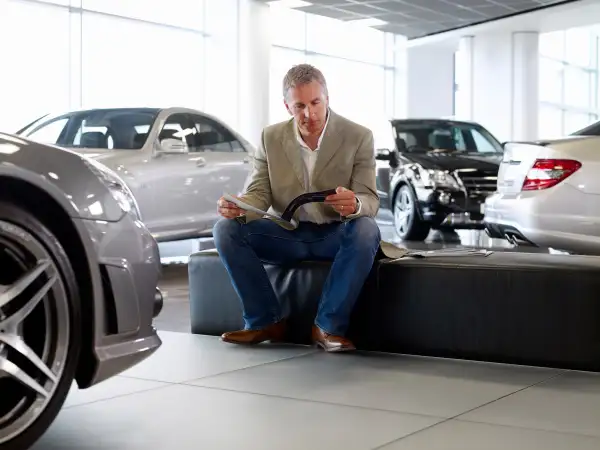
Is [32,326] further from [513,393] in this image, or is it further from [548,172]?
[548,172]

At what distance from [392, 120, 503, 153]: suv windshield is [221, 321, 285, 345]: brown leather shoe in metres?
6.14

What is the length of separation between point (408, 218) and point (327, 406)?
7202 millimetres

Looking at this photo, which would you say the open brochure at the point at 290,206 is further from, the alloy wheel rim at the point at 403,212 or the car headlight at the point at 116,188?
the alloy wheel rim at the point at 403,212

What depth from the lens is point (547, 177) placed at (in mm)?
5922

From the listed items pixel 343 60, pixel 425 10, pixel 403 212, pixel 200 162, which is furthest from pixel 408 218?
pixel 343 60

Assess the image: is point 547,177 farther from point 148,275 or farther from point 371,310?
point 148,275

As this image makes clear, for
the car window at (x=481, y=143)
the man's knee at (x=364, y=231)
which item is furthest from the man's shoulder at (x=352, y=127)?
the car window at (x=481, y=143)

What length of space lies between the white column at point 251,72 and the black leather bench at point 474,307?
42.3 feet

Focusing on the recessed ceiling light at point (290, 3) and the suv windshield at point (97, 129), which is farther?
the recessed ceiling light at point (290, 3)

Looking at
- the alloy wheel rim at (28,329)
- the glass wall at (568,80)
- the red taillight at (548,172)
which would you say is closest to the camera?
the alloy wheel rim at (28,329)

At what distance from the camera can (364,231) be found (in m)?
4.33

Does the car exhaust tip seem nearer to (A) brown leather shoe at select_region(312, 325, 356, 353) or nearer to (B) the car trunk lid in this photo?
(A) brown leather shoe at select_region(312, 325, 356, 353)

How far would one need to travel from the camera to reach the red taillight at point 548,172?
579cm

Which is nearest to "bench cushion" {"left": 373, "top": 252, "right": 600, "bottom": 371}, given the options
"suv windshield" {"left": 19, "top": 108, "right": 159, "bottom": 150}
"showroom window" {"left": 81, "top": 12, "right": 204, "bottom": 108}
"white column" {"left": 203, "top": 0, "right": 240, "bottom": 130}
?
"suv windshield" {"left": 19, "top": 108, "right": 159, "bottom": 150}
